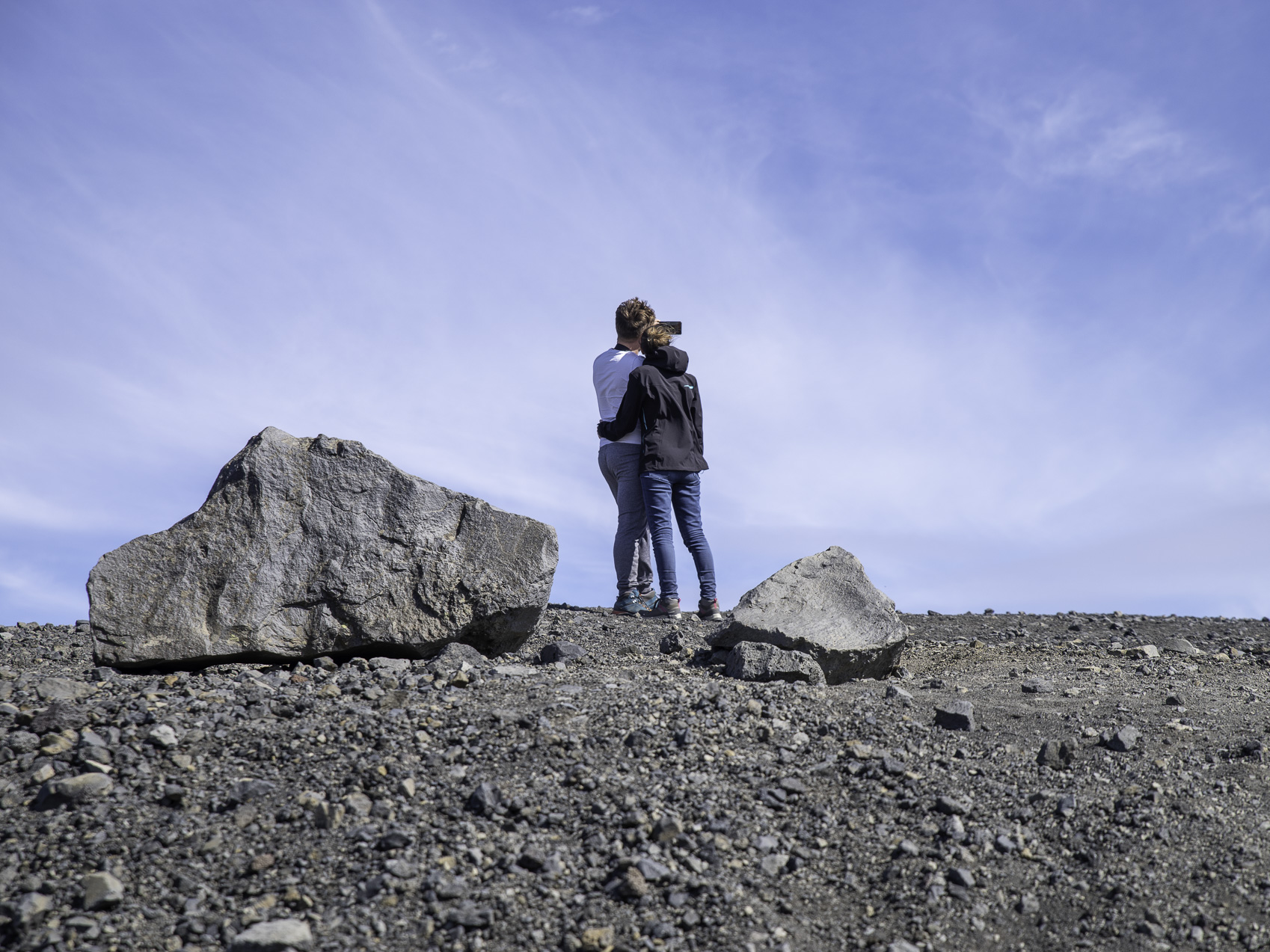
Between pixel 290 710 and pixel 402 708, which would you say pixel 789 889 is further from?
pixel 290 710

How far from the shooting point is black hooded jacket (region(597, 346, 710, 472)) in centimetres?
888

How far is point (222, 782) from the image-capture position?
181 inches

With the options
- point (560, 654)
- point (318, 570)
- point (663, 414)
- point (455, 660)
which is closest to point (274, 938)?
point (455, 660)

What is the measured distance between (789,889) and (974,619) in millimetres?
8342

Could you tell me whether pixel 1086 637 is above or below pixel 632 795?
above

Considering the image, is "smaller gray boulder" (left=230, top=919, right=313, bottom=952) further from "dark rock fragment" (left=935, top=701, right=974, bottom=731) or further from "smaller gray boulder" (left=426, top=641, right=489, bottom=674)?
"dark rock fragment" (left=935, top=701, right=974, bottom=731)

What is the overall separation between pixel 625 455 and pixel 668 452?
49 cm

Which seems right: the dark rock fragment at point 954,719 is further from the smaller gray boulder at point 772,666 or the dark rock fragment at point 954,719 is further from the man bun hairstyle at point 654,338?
the man bun hairstyle at point 654,338

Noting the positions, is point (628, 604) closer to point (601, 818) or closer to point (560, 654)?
point (560, 654)

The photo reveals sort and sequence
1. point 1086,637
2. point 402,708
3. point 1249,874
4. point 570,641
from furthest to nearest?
point 1086,637 < point 570,641 < point 402,708 < point 1249,874

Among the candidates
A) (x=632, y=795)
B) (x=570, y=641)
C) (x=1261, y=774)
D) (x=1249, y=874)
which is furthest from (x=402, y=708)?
(x=1261, y=774)

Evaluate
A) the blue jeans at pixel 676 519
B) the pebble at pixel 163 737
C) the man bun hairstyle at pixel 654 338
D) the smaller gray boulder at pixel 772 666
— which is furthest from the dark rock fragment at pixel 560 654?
the man bun hairstyle at pixel 654 338

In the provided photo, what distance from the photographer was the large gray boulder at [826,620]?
7035 millimetres

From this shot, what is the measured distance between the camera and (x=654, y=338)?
360 inches
